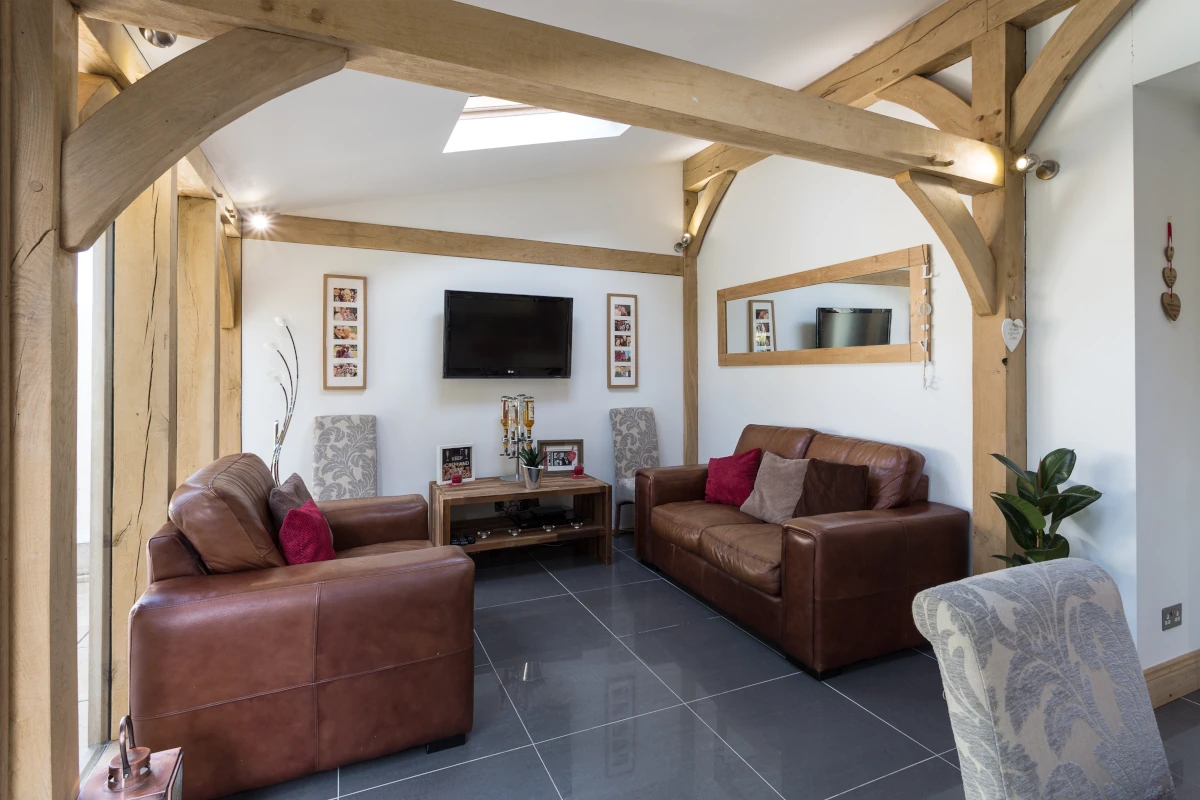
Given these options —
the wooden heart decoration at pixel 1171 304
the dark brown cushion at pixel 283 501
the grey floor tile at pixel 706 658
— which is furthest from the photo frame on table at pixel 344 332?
the wooden heart decoration at pixel 1171 304

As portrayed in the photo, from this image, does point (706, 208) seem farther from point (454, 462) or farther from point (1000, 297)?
point (454, 462)

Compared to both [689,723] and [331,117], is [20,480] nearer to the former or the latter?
[331,117]

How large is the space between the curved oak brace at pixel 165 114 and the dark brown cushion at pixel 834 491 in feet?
9.00

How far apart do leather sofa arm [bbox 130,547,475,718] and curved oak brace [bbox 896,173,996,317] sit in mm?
2358

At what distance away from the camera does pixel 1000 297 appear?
262 cm

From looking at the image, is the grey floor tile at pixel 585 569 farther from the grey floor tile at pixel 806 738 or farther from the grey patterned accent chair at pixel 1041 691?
the grey patterned accent chair at pixel 1041 691

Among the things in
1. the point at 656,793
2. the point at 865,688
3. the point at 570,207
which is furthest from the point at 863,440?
the point at 570,207

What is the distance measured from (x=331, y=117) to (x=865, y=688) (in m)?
3.38

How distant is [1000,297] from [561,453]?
119 inches

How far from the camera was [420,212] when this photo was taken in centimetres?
420

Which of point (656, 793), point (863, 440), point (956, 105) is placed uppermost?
point (956, 105)

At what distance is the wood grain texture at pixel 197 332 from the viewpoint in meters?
2.83

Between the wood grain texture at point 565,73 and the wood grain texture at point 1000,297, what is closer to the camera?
the wood grain texture at point 565,73

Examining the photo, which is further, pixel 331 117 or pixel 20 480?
pixel 331 117
